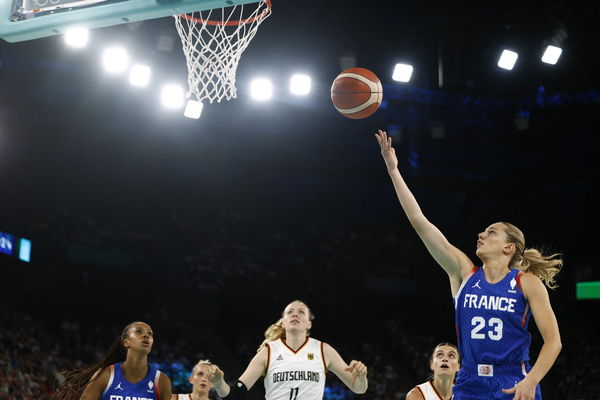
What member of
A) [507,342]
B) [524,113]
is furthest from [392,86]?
[507,342]

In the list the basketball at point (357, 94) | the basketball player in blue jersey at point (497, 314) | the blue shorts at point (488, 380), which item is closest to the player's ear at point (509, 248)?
the basketball player in blue jersey at point (497, 314)

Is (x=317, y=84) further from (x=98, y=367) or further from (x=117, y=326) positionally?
(x=98, y=367)

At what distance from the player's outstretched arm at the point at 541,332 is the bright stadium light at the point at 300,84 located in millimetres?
9272

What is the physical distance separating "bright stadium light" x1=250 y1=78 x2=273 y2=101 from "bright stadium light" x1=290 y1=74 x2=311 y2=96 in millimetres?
442

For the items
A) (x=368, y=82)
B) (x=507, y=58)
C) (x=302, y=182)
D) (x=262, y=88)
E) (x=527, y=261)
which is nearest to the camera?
(x=527, y=261)

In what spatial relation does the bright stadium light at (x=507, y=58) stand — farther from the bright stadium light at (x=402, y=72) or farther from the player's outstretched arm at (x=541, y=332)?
the player's outstretched arm at (x=541, y=332)

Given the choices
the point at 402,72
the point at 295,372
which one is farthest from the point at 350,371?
the point at 402,72

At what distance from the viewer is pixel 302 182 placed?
21.1m

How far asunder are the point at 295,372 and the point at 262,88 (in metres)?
7.92

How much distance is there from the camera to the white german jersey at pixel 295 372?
545 centimetres

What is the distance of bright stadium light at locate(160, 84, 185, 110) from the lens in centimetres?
1246

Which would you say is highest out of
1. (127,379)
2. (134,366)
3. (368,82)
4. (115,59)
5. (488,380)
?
(115,59)

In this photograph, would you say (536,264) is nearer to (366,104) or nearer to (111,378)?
(366,104)

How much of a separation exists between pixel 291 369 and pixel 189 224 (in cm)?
1348
